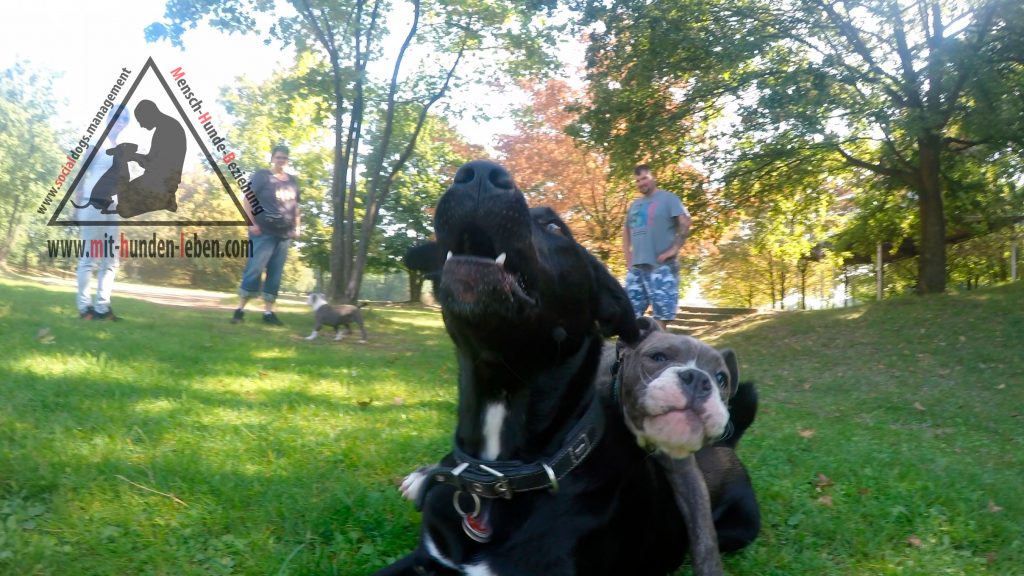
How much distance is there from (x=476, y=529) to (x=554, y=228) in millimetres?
985

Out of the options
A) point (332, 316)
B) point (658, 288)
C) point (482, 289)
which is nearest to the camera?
point (482, 289)

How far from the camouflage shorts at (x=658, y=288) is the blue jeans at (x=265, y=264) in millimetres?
4697

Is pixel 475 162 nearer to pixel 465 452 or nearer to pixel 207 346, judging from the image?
pixel 465 452

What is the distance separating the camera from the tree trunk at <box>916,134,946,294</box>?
44.6ft

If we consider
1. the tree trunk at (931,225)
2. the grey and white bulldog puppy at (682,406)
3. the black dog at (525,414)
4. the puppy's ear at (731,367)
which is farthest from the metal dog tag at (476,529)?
the tree trunk at (931,225)

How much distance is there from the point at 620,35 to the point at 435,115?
5.75 m

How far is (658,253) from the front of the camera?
7.06m

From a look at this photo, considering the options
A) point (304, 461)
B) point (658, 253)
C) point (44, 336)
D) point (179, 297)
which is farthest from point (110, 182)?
point (179, 297)

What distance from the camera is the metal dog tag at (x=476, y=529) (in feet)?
6.70

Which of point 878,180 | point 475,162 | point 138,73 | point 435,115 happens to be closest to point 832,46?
point 878,180

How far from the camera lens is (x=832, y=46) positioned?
12508 mm

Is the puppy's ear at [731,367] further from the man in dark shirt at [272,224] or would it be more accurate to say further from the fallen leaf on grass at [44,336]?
the man in dark shirt at [272,224]

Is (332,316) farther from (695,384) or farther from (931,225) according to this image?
(931,225)

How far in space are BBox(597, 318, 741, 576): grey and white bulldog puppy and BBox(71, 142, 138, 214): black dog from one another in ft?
23.7
